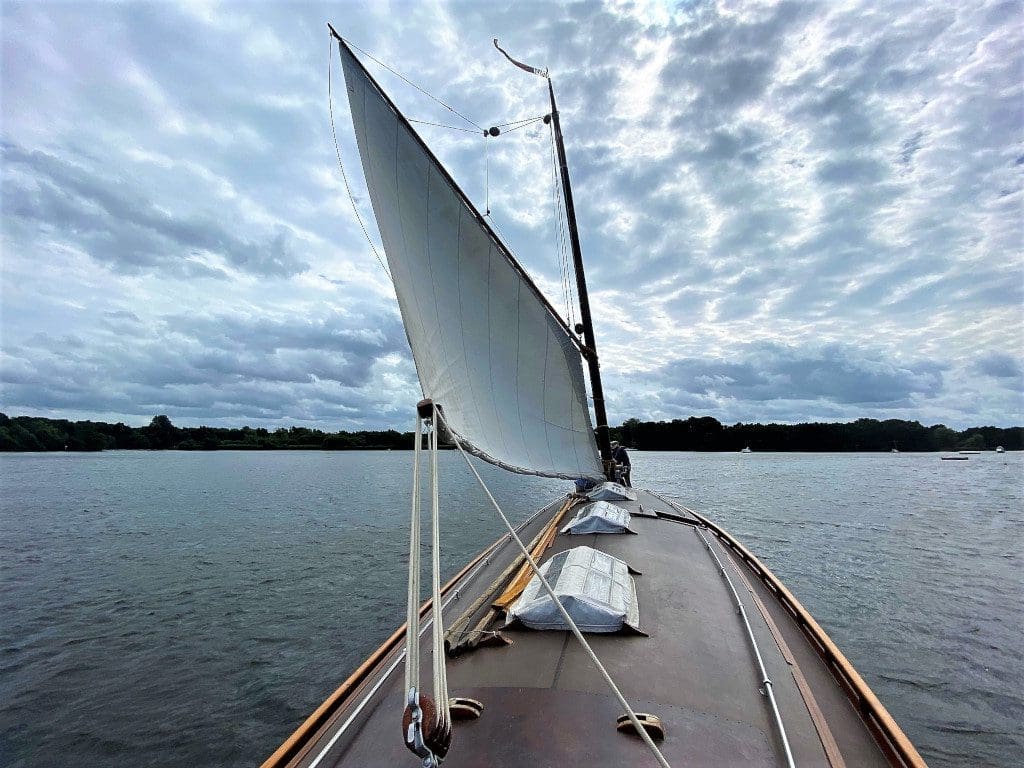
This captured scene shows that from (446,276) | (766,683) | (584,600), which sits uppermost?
(446,276)

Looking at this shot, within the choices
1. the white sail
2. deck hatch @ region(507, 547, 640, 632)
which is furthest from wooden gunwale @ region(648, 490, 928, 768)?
the white sail

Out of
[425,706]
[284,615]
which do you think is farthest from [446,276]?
[284,615]

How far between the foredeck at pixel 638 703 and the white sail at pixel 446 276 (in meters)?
2.74

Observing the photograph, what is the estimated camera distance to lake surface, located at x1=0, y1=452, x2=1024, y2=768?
9.30m

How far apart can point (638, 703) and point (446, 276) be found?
19.9 feet

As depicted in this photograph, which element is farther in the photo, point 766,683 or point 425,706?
point 766,683

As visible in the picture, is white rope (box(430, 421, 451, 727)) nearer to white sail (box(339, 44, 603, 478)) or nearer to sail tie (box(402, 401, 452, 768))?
sail tie (box(402, 401, 452, 768))

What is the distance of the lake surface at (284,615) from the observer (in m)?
9.30

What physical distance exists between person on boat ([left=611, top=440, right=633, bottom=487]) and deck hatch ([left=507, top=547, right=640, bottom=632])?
13650 millimetres

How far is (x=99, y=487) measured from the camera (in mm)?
51312

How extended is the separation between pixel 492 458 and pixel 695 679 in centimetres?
366

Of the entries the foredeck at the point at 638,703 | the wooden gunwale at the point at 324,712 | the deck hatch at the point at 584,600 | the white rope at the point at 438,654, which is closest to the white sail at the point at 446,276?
the deck hatch at the point at 584,600

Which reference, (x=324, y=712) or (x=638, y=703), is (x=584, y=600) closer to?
(x=638, y=703)

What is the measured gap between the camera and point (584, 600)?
246 inches
